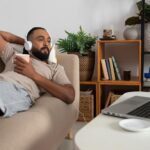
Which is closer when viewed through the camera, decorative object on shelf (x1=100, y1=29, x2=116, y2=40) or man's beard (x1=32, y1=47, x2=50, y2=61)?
man's beard (x1=32, y1=47, x2=50, y2=61)

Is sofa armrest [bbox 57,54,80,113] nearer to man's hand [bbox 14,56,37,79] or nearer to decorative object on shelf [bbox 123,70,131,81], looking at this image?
man's hand [bbox 14,56,37,79]

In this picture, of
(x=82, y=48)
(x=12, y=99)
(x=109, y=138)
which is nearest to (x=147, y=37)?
(x=82, y=48)

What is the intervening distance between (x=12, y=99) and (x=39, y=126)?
0.25m

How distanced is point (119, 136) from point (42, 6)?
7.85 feet

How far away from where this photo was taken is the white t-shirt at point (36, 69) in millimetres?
1636

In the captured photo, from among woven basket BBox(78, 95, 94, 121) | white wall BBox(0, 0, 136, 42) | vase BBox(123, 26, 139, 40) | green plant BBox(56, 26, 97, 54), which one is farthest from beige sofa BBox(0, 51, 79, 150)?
white wall BBox(0, 0, 136, 42)

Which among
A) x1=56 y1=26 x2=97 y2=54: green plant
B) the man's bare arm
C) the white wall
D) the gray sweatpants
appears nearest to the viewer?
the gray sweatpants

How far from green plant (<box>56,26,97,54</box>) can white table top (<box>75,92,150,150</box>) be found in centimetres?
169

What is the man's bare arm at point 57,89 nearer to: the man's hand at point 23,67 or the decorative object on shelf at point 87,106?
the man's hand at point 23,67

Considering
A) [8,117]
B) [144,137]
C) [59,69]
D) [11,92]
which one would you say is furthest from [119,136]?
[59,69]

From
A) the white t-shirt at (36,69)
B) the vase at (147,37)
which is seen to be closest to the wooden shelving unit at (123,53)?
the vase at (147,37)

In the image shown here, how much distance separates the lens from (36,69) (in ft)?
5.93

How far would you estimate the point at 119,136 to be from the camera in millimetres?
780

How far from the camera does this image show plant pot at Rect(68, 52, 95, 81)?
2.57m
